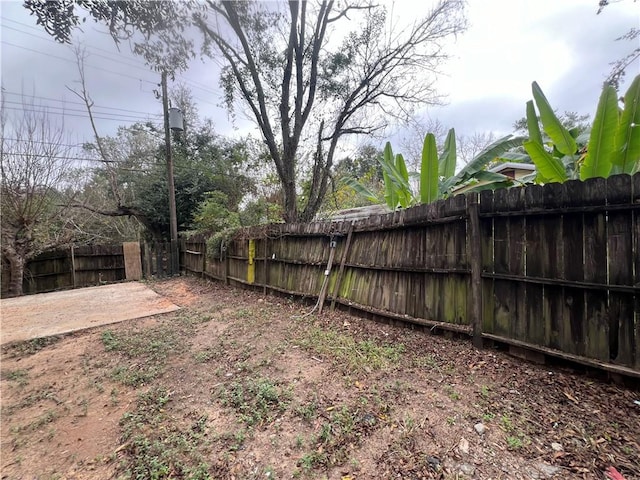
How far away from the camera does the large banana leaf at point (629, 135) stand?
229 centimetres

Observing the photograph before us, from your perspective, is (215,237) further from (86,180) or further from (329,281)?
(86,180)

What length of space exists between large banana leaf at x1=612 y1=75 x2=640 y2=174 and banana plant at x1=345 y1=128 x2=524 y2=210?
1.22 metres

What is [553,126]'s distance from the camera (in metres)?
2.85

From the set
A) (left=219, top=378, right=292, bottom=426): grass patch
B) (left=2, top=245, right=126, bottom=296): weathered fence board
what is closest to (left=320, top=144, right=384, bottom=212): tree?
(left=219, top=378, right=292, bottom=426): grass patch

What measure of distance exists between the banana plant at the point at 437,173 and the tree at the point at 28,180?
915cm

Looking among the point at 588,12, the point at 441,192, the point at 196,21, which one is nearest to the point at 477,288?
the point at 441,192

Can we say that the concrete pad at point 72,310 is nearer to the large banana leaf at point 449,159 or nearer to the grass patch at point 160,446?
the grass patch at point 160,446

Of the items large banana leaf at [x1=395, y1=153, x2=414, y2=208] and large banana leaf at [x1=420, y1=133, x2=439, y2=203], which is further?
large banana leaf at [x1=395, y1=153, x2=414, y2=208]

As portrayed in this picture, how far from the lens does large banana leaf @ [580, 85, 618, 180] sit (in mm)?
2363

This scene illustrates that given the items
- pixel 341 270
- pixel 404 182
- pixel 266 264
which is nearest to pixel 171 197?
pixel 266 264

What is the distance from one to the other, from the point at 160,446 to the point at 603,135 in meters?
4.35

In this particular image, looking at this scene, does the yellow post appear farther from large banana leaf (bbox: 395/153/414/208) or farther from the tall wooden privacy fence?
large banana leaf (bbox: 395/153/414/208)

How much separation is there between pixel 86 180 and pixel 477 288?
15.3 metres

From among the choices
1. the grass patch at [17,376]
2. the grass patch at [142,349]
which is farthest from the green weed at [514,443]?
the grass patch at [17,376]
